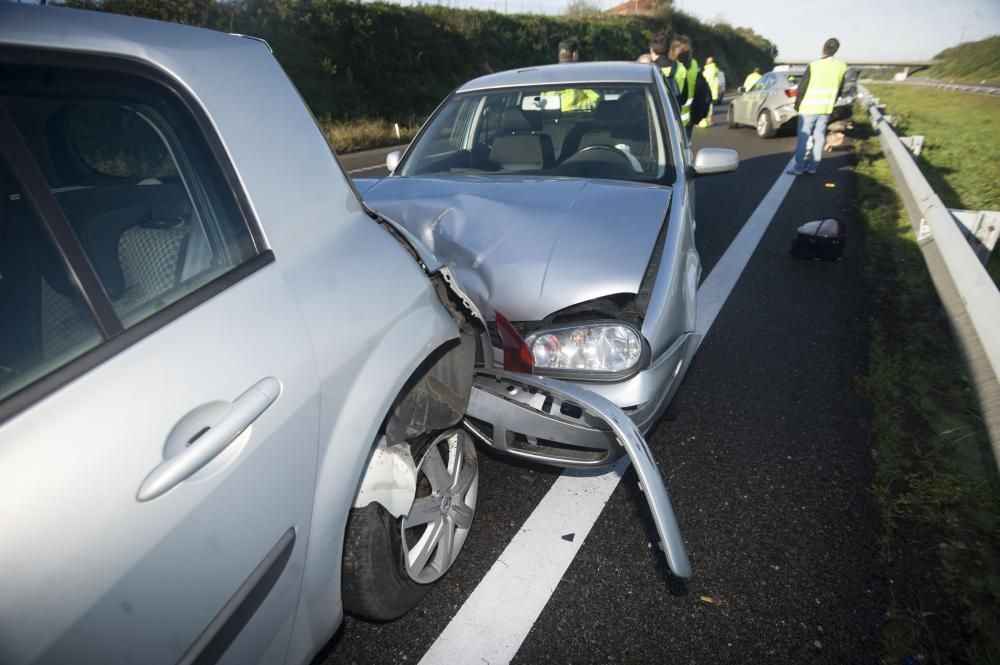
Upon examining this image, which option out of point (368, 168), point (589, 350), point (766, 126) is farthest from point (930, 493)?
point (766, 126)

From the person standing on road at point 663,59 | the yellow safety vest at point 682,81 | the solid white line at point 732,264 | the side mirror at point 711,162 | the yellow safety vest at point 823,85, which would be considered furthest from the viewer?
the yellow safety vest at point 823,85

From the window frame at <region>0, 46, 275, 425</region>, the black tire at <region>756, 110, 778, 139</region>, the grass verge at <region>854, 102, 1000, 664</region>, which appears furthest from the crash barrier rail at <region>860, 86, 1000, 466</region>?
the black tire at <region>756, 110, 778, 139</region>

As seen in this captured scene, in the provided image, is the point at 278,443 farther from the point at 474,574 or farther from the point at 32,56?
the point at 474,574

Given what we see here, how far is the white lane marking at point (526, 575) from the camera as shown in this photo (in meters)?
1.68

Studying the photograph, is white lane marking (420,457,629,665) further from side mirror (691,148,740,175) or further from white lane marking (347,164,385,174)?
white lane marking (347,164,385,174)

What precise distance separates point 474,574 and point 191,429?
1.29 metres

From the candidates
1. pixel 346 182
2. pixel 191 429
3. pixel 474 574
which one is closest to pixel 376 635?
pixel 474 574

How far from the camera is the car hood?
204 cm

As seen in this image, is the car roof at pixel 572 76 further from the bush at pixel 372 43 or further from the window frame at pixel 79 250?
Result: the bush at pixel 372 43

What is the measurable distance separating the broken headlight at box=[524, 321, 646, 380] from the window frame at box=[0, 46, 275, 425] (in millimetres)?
1121

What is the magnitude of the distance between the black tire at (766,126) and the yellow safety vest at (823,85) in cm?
454

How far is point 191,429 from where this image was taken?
3.20ft

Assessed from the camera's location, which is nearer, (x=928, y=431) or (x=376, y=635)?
(x=376, y=635)

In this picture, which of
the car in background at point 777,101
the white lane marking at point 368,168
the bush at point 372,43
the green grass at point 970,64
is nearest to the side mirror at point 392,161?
the white lane marking at point 368,168
